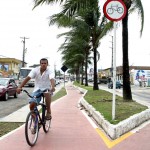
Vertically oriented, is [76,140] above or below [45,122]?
below

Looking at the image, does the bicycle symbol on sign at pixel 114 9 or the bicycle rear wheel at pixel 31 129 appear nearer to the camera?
the bicycle rear wheel at pixel 31 129

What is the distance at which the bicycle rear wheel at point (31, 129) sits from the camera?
797 centimetres

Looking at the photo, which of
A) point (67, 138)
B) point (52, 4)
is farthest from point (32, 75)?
point (52, 4)

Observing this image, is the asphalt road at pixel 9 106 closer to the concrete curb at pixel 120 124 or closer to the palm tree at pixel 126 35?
the concrete curb at pixel 120 124

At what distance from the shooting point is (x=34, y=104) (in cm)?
851

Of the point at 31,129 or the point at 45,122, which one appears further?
the point at 45,122

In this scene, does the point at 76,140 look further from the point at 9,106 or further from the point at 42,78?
the point at 9,106

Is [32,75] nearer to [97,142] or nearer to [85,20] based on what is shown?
[97,142]

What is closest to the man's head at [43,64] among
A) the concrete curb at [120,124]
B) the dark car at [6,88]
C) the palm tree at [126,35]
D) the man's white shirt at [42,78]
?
the man's white shirt at [42,78]

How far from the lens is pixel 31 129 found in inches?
324

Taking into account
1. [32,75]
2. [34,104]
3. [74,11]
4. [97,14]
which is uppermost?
[97,14]

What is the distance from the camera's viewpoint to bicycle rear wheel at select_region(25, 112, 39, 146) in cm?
797

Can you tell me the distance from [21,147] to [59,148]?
2.61 ft

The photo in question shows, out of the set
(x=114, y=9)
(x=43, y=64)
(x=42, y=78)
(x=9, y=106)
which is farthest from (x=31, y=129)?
(x=9, y=106)
